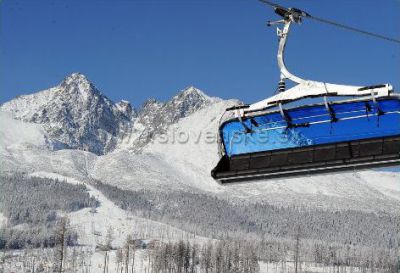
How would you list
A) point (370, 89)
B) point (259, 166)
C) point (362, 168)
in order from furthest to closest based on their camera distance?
1. point (259, 166)
2. point (362, 168)
3. point (370, 89)

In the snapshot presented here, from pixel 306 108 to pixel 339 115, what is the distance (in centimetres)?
39

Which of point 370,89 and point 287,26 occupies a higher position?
point 287,26

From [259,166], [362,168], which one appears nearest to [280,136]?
[259,166]

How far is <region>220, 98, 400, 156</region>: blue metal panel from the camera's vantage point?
27.5 ft

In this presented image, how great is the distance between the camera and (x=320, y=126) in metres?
8.84

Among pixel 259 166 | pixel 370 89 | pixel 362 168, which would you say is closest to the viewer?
pixel 370 89

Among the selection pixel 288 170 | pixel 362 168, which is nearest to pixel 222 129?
pixel 288 170

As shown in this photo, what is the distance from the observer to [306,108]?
8500 millimetres

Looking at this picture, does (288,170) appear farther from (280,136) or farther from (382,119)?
(382,119)

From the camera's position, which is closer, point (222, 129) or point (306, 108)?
point (306, 108)

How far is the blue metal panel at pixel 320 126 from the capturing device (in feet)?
27.5

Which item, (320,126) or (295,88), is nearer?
(295,88)

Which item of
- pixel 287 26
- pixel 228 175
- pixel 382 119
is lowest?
pixel 228 175

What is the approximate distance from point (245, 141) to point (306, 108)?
1.30 m
